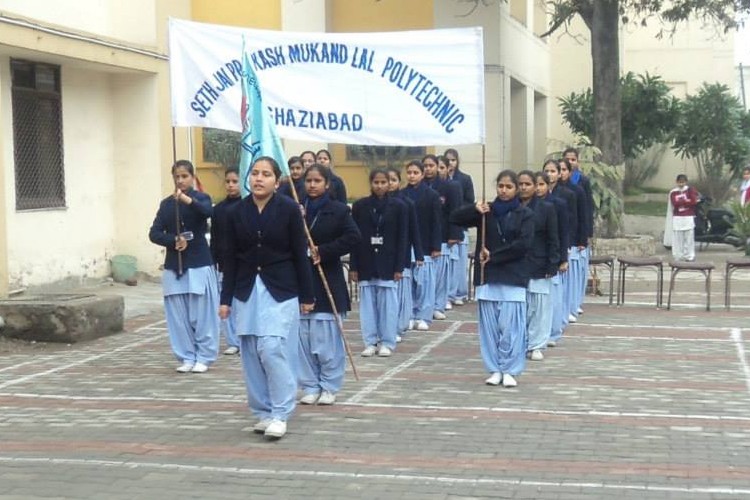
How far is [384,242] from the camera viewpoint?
33.9ft

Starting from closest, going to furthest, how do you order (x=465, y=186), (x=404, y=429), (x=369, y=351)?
(x=404, y=429), (x=369, y=351), (x=465, y=186)

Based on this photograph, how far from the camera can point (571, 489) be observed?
236 inches

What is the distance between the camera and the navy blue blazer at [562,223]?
10.3 m

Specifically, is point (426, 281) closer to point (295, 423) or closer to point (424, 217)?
point (424, 217)

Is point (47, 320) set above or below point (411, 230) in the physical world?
below

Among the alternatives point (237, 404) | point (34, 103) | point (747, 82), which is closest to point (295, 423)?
point (237, 404)

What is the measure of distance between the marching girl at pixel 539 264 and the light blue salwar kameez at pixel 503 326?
0.37 metres

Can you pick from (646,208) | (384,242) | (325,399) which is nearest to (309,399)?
(325,399)

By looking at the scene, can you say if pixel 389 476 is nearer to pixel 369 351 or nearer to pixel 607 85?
pixel 369 351

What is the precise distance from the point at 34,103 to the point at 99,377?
6.01 m

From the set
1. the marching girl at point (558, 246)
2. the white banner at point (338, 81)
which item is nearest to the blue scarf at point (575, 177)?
the marching girl at point (558, 246)

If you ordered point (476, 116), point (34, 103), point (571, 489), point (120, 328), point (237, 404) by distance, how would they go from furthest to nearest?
1. point (34, 103)
2. point (120, 328)
3. point (476, 116)
4. point (237, 404)
5. point (571, 489)

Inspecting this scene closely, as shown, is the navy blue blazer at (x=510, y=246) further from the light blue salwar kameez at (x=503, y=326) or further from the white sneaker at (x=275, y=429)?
the white sneaker at (x=275, y=429)

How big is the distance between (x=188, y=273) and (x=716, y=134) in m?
22.0
